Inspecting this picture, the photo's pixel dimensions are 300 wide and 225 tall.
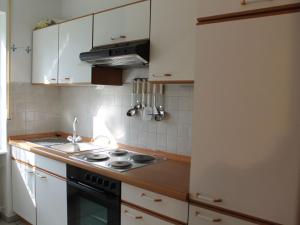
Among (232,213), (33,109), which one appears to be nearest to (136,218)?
(232,213)

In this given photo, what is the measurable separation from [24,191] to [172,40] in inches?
80.3

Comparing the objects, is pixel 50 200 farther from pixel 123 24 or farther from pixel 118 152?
pixel 123 24

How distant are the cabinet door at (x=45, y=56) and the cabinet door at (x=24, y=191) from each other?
2.93 ft

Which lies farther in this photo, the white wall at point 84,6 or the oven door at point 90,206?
the white wall at point 84,6

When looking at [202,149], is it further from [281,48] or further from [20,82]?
[20,82]

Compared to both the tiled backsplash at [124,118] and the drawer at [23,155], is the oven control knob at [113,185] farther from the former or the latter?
the drawer at [23,155]

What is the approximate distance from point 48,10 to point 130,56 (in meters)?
1.74

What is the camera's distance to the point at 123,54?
1.87 meters

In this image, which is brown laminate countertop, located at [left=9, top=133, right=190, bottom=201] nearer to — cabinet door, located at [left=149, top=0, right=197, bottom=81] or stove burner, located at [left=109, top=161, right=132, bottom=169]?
stove burner, located at [left=109, top=161, right=132, bottom=169]

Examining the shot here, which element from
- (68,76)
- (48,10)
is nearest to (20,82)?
(68,76)

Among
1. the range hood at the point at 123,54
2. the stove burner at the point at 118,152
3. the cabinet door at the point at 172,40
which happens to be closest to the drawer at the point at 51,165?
the stove burner at the point at 118,152

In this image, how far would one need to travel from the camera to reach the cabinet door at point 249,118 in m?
1.09

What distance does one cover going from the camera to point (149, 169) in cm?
188

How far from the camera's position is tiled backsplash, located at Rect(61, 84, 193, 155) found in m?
2.16
